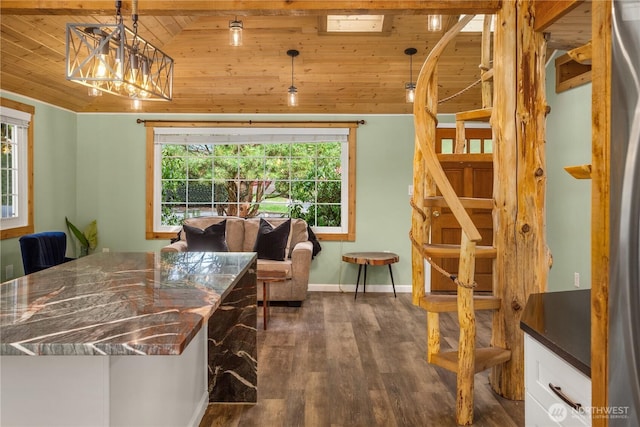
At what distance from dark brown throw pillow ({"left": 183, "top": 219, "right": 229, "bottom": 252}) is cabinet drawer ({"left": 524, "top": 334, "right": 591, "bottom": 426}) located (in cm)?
438

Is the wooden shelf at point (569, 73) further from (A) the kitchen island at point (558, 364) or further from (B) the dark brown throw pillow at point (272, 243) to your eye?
(A) the kitchen island at point (558, 364)

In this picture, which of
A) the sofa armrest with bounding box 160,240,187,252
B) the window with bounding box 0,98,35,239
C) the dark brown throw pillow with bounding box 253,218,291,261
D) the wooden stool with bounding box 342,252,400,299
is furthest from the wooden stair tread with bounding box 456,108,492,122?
the window with bounding box 0,98,35,239

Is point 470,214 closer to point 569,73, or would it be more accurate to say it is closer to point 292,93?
point 569,73

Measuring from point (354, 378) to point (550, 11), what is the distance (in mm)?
2564

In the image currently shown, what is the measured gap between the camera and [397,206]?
6223mm

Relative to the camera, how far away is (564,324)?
149 cm

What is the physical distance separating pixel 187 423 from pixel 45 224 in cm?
421

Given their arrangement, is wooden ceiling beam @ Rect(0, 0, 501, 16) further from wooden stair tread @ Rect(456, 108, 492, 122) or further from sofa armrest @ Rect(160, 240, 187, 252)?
sofa armrest @ Rect(160, 240, 187, 252)

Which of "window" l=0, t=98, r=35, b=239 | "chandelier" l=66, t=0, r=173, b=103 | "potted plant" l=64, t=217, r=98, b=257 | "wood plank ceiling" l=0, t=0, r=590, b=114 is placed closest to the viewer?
"chandelier" l=66, t=0, r=173, b=103

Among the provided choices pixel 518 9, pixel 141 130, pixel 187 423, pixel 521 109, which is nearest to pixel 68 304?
pixel 187 423

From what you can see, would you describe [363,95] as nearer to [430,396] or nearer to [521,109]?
[521,109]

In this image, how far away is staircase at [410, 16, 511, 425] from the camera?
8.87ft

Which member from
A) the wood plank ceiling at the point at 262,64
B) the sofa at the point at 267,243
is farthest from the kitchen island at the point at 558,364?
the sofa at the point at 267,243
